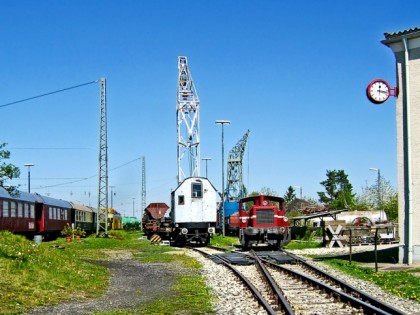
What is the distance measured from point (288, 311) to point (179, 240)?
2543 cm

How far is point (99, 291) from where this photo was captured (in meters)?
13.5

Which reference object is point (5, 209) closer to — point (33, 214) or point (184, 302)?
point (33, 214)

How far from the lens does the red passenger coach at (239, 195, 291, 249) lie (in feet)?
88.5

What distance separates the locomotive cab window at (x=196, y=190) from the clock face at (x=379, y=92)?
1596 centimetres

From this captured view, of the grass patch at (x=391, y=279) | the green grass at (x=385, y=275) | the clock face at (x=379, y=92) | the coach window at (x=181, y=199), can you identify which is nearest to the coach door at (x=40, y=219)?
the coach window at (x=181, y=199)

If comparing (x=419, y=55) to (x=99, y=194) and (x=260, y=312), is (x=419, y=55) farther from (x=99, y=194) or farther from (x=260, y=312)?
(x=99, y=194)

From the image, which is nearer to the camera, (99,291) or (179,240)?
(99,291)

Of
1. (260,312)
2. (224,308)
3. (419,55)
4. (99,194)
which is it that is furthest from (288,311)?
(99,194)

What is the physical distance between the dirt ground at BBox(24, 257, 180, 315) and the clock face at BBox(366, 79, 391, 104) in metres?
8.53

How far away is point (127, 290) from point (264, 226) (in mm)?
14147

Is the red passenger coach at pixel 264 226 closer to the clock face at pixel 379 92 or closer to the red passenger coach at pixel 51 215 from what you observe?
the clock face at pixel 379 92

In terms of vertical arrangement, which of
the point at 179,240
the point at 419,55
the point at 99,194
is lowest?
the point at 179,240

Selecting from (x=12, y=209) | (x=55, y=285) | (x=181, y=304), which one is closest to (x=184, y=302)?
(x=181, y=304)

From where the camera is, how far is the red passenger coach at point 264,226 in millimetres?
26969
